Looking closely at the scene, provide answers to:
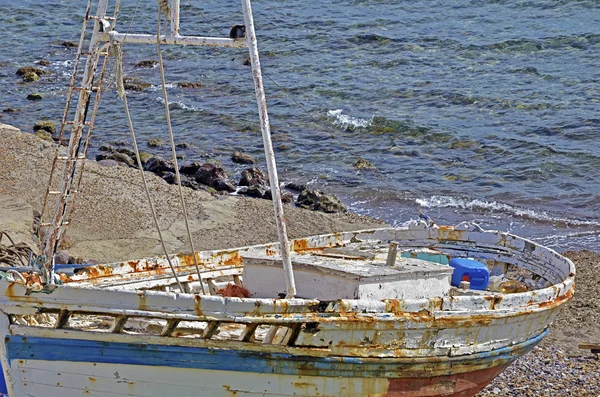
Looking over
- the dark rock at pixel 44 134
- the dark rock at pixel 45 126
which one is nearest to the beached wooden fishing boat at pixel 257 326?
the dark rock at pixel 44 134

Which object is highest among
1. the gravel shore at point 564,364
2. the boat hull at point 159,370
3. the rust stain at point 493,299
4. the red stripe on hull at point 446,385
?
the rust stain at point 493,299

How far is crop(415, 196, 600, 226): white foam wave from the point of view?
20.7 meters

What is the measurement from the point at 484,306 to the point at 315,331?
2.14 metres

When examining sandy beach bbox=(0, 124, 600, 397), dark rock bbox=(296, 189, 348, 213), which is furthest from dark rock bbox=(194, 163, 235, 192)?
dark rock bbox=(296, 189, 348, 213)

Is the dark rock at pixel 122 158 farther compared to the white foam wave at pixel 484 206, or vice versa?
the dark rock at pixel 122 158

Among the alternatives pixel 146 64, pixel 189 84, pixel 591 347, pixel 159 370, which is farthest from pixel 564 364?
pixel 146 64

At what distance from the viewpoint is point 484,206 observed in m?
21.4

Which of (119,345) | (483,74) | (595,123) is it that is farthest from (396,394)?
(483,74)

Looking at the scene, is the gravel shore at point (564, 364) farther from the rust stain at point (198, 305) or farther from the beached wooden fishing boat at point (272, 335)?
the rust stain at point (198, 305)

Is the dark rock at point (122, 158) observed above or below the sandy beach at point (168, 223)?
below

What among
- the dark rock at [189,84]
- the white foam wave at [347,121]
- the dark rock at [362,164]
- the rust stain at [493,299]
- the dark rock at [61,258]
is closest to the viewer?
the rust stain at [493,299]

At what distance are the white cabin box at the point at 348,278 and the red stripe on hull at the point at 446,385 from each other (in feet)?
3.14

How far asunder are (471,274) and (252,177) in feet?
30.2

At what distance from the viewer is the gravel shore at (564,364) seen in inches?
478
